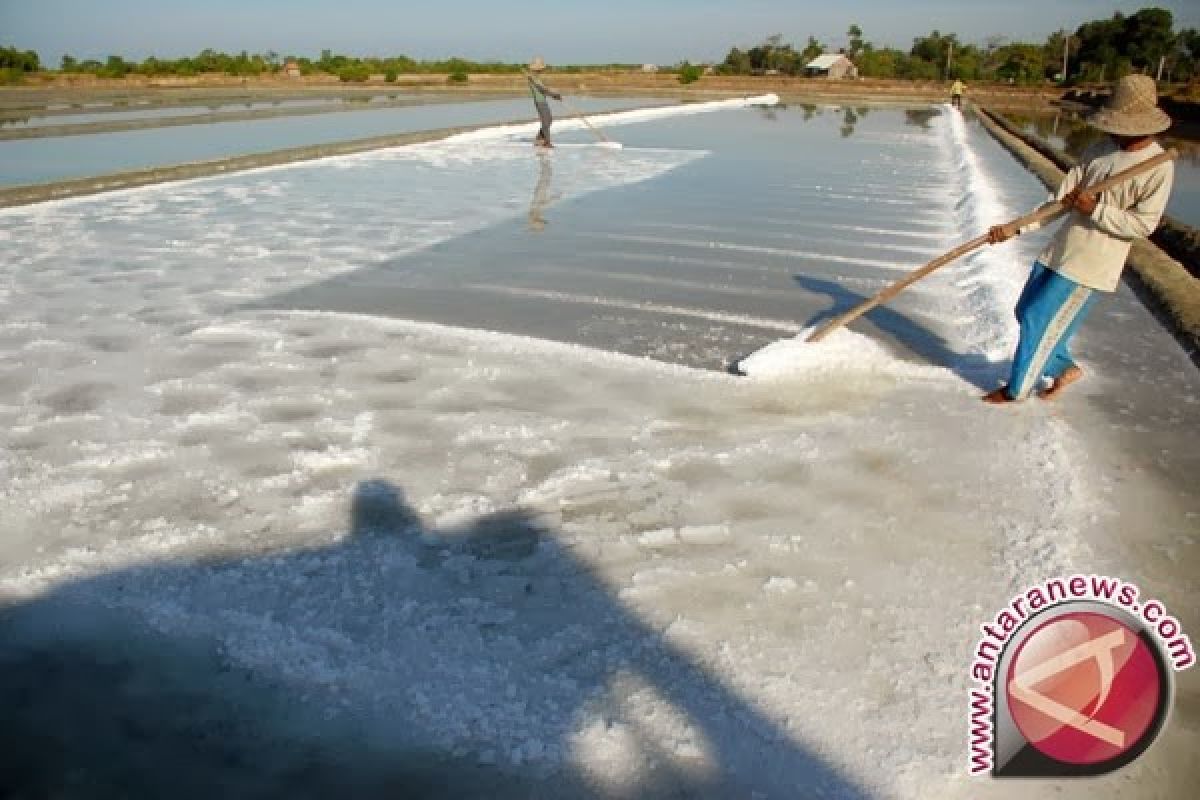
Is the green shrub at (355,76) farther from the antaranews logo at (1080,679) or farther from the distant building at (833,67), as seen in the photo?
the antaranews logo at (1080,679)

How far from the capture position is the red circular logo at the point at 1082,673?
1.45 metres

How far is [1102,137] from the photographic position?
963 cm

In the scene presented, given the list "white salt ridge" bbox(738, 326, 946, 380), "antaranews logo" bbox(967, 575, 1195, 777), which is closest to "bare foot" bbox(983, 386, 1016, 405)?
"white salt ridge" bbox(738, 326, 946, 380)

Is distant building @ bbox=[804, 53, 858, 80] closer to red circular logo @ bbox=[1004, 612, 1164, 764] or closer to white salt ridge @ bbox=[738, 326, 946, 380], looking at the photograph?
white salt ridge @ bbox=[738, 326, 946, 380]

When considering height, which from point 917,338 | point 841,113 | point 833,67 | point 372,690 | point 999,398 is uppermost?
point 833,67

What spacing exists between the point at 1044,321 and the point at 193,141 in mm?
16907

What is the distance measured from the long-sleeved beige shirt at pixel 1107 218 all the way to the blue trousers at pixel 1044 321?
0.21 feet

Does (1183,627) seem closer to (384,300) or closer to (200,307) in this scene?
(384,300)

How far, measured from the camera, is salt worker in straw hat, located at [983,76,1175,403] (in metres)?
3.47

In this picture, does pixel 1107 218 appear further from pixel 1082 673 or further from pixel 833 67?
pixel 833 67

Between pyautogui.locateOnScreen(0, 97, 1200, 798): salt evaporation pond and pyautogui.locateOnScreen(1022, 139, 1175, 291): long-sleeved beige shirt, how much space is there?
0.72 metres

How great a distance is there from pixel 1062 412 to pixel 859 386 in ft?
3.08

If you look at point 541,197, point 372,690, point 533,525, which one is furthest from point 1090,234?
point 541,197

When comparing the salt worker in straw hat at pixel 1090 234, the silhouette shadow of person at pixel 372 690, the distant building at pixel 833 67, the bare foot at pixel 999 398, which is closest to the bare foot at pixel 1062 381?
the salt worker in straw hat at pixel 1090 234
